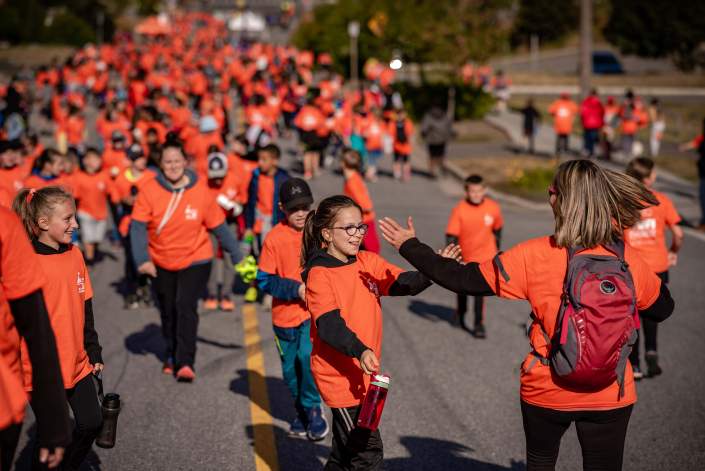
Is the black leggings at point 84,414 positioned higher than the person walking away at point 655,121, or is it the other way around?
the person walking away at point 655,121

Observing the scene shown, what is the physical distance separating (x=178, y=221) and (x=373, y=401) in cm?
317

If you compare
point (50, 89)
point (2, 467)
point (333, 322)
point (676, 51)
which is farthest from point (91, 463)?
point (676, 51)

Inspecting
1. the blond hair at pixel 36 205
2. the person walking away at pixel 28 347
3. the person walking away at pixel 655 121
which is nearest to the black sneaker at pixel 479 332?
the blond hair at pixel 36 205

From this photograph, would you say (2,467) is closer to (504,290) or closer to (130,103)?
(504,290)

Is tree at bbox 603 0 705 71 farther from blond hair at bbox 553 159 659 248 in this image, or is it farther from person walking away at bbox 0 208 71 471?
person walking away at bbox 0 208 71 471

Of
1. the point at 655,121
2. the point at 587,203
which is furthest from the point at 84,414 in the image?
the point at 655,121

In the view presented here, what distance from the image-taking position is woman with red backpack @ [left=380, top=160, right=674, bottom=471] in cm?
287

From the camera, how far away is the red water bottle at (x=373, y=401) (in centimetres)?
319

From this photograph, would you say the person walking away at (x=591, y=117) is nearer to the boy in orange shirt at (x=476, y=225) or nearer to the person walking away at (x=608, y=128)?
the person walking away at (x=608, y=128)

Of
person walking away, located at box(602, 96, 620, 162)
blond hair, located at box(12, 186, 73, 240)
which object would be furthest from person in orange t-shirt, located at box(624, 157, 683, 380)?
person walking away, located at box(602, 96, 620, 162)

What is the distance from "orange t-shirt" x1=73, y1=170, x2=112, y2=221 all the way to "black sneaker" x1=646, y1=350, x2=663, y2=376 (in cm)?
725

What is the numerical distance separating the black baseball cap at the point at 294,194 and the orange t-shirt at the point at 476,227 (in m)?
2.53

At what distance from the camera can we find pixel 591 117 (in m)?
18.6

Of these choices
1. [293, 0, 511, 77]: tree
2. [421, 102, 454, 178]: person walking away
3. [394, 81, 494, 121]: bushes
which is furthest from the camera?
[394, 81, 494, 121]: bushes
